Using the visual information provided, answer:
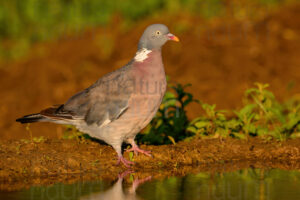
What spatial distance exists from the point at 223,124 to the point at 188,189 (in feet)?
6.96

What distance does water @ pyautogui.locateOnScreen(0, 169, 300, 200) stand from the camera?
5113 mm

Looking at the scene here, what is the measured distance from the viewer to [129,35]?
12.8m

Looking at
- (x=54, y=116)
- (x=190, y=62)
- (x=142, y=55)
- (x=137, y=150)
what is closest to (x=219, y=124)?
(x=137, y=150)

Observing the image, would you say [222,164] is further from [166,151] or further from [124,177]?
[124,177]

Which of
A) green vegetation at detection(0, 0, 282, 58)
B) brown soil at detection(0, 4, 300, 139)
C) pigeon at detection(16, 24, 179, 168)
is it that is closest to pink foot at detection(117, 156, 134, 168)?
pigeon at detection(16, 24, 179, 168)

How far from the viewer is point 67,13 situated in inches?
575

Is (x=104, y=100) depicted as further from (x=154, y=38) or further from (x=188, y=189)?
(x=188, y=189)

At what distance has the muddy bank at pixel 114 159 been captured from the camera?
6043 mm

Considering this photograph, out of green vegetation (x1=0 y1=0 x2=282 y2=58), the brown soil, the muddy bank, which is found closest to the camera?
the muddy bank

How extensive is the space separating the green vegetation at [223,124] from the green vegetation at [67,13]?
6291 millimetres

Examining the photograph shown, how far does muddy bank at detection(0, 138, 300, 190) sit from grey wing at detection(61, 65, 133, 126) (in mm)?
406

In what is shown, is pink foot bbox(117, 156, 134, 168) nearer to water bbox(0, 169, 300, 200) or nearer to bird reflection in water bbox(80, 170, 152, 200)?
water bbox(0, 169, 300, 200)

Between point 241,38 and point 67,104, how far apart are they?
243 inches

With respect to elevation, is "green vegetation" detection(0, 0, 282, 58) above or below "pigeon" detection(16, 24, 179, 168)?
above
